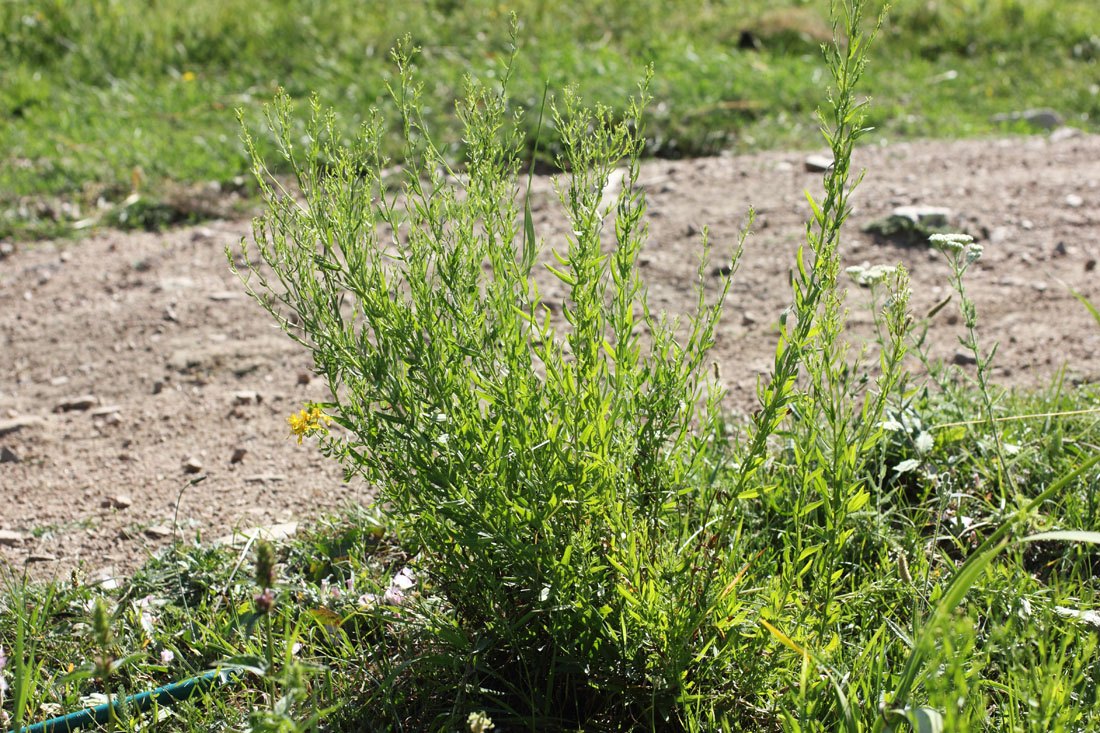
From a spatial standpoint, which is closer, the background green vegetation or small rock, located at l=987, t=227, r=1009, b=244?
small rock, located at l=987, t=227, r=1009, b=244

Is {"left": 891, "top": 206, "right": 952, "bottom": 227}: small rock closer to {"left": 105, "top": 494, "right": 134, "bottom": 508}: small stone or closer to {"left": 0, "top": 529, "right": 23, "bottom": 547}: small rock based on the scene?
{"left": 105, "top": 494, "right": 134, "bottom": 508}: small stone

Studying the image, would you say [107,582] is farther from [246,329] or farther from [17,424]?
[246,329]

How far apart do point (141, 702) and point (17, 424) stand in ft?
5.93

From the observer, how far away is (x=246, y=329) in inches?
157

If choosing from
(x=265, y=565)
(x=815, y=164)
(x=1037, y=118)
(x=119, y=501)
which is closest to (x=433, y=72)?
(x=815, y=164)

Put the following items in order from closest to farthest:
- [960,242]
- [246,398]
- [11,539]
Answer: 1. [960,242]
2. [11,539]
3. [246,398]

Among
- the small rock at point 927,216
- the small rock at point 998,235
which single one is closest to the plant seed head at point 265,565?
the small rock at point 927,216

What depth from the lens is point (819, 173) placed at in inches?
201

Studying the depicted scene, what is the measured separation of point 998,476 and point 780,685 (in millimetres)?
1057

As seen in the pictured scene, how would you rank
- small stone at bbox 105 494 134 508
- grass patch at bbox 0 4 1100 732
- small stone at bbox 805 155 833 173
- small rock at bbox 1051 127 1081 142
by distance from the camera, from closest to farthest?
grass patch at bbox 0 4 1100 732 < small stone at bbox 105 494 134 508 < small stone at bbox 805 155 833 173 < small rock at bbox 1051 127 1081 142

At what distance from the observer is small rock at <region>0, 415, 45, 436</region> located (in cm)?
339

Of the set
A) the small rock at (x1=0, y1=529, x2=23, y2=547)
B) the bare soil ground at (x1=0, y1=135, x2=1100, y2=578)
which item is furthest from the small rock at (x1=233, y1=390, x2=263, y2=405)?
the small rock at (x1=0, y1=529, x2=23, y2=547)

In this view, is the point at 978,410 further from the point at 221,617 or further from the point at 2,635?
the point at 2,635

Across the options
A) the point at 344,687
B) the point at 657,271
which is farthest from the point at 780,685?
the point at 657,271
